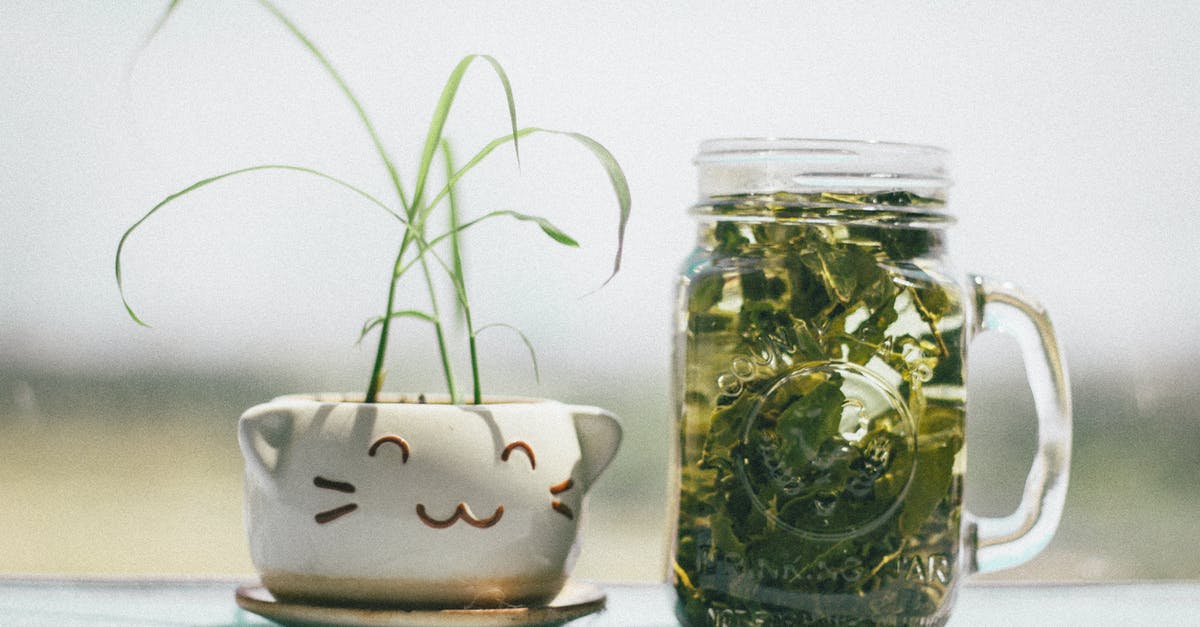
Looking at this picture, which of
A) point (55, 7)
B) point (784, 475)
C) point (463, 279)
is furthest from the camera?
point (55, 7)

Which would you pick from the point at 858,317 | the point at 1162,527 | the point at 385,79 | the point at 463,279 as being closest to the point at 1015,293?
the point at 858,317

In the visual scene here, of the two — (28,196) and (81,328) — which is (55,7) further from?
(81,328)

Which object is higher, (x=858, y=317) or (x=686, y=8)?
(x=686, y=8)

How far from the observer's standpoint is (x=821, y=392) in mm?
594

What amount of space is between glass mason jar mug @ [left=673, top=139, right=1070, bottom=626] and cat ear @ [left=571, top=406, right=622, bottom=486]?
41 millimetres

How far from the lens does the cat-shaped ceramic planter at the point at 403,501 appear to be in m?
0.60

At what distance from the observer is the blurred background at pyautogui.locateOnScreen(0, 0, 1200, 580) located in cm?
100

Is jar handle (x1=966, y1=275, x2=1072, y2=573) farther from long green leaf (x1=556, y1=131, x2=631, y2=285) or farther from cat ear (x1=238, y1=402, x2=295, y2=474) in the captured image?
cat ear (x1=238, y1=402, x2=295, y2=474)

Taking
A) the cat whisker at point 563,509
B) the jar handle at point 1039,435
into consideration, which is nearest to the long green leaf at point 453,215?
the cat whisker at point 563,509

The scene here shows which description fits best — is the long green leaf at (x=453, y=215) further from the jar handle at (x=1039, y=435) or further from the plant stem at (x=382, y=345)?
the jar handle at (x=1039, y=435)

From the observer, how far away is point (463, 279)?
2.32ft

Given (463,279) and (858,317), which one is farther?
(463,279)

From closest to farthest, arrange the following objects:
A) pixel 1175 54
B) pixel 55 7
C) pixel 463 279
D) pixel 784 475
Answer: pixel 784 475 < pixel 463 279 < pixel 55 7 < pixel 1175 54

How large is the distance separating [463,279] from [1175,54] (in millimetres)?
729
